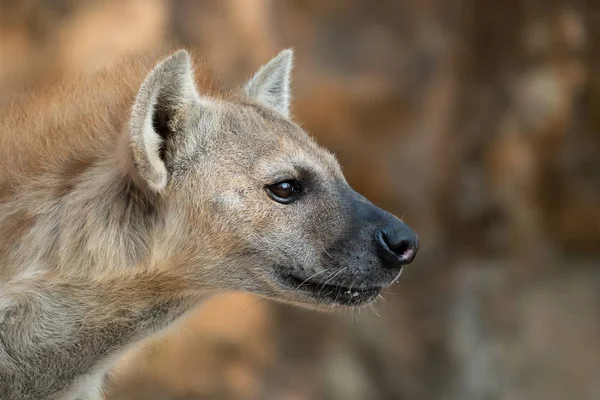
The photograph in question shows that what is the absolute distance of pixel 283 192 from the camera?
9.11 feet

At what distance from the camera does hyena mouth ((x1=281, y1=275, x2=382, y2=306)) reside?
2764mm

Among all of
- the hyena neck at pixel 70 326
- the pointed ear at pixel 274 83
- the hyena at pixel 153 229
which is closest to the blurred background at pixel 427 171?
the pointed ear at pixel 274 83

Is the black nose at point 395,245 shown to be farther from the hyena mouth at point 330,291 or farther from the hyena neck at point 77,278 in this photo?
the hyena neck at point 77,278

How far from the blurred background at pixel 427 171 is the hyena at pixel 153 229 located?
2.75 m

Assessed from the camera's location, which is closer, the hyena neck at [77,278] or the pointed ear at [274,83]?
the hyena neck at [77,278]

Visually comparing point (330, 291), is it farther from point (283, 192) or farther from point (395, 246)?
point (283, 192)

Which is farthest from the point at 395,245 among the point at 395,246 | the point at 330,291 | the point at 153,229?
the point at 153,229

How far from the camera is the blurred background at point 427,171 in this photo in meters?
5.69

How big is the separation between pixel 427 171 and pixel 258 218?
3.70 metres

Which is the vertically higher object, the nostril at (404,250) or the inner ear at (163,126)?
the inner ear at (163,126)

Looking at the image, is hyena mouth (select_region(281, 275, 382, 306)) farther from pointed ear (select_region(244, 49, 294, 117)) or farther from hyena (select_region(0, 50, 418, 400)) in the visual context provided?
pointed ear (select_region(244, 49, 294, 117))

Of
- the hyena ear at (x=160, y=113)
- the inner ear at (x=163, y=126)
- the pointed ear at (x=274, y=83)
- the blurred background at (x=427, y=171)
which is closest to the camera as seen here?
the hyena ear at (x=160, y=113)

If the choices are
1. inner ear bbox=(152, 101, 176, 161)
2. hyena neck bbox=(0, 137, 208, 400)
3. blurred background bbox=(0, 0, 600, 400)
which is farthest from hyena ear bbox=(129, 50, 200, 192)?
blurred background bbox=(0, 0, 600, 400)

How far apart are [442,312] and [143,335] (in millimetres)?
4125
